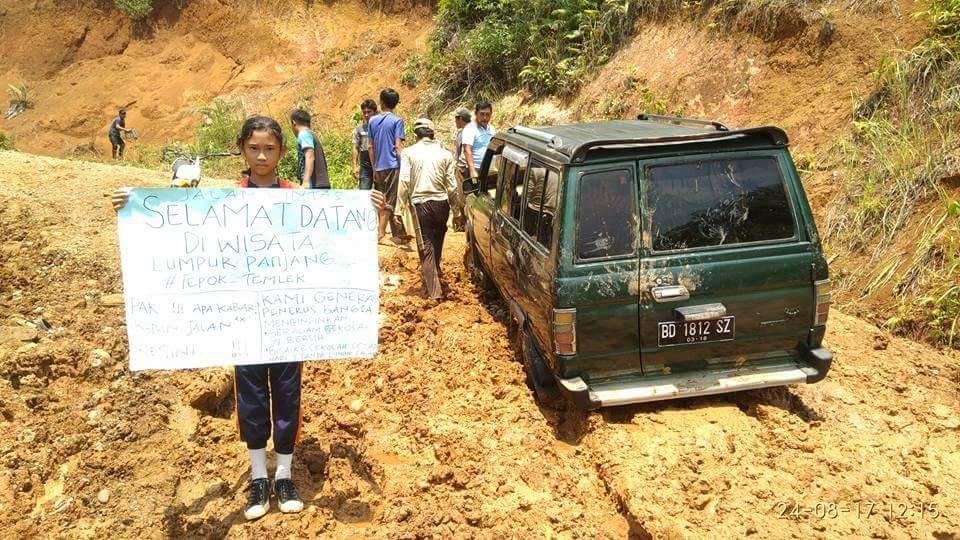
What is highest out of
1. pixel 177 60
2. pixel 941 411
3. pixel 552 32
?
pixel 552 32

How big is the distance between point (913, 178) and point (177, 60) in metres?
25.2

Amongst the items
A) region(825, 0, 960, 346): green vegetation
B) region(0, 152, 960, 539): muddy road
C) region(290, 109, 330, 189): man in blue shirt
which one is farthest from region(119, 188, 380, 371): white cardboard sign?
region(825, 0, 960, 346): green vegetation

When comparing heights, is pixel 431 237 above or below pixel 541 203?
below

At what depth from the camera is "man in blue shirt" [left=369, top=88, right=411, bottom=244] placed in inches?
327

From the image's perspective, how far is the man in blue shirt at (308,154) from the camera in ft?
23.6

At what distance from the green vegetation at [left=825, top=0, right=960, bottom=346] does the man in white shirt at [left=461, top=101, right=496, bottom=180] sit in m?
3.96

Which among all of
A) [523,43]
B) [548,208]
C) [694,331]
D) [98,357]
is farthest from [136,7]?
[694,331]

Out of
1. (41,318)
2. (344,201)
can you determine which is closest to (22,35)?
(41,318)

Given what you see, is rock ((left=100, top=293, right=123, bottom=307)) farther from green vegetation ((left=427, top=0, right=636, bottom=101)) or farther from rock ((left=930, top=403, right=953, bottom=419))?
green vegetation ((left=427, top=0, right=636, bottom=101))

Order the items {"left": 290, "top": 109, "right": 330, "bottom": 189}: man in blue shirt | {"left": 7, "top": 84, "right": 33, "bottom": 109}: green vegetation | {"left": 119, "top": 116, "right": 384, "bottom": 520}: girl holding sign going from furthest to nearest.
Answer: {"left": 7, "top": 84, "right": 33, "bottom": 109}: green vegetation, {"left": 290, "top": 109, "right": 330, "bottom": 189}: man in blue shirt, {"left": 119, "top": 116, "right": 384, "bottom": 520}: girl holding sign

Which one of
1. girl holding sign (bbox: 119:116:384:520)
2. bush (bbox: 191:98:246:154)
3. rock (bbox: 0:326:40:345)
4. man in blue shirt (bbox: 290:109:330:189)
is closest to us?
girl holding sign (bbox: 119:116:384:520)

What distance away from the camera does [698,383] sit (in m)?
4.33

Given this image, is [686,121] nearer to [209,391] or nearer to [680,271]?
[680,271]

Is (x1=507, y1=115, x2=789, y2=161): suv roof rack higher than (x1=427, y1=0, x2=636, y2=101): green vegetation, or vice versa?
(x1=427, y1=0, x2=636, y2=101): green vegetation
